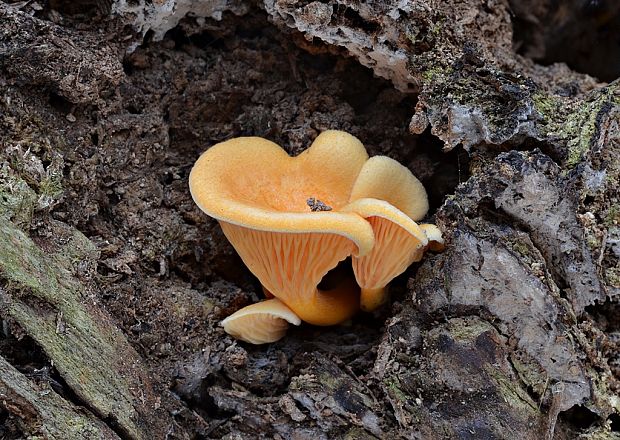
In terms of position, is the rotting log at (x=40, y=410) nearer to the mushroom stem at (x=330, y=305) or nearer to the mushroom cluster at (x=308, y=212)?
the mushroom cluster at (x=308, y=212)

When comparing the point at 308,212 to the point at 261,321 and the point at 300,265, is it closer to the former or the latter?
the point at 300,265

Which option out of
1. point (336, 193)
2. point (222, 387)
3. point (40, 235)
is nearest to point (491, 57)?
point (336, 193)

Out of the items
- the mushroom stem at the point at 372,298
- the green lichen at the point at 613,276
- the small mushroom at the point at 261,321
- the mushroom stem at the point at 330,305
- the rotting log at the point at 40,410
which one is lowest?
the rotting log at the point at 40,410

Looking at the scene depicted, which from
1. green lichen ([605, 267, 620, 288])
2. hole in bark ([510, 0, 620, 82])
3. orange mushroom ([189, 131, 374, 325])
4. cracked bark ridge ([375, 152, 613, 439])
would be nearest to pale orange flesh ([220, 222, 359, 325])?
orange mushroom ([189, 131, 374, 325])

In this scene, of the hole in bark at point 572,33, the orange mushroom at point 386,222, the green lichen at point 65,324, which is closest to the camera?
the green lichen at point 65,324

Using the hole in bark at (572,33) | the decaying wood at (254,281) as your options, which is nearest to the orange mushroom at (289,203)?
the decaying wood at (254,281)

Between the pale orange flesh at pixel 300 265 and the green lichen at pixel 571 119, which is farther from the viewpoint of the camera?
the green lichen at pixel 571 119

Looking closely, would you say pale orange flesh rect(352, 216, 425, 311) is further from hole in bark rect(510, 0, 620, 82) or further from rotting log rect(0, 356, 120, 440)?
hole in bark rect(510, 0, 620, 82)

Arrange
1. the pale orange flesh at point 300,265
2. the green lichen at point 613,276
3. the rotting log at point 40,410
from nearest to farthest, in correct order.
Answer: the rotting log at point 40,410 → the pale orange flesh at point 300,265 → the green lichen at point 613,276
